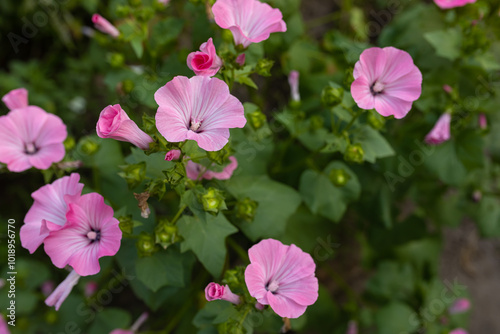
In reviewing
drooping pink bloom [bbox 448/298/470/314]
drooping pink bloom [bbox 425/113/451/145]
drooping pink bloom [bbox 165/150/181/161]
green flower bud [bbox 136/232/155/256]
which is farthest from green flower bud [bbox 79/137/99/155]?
drooping pink bloom [bbox 448/298/470/314]

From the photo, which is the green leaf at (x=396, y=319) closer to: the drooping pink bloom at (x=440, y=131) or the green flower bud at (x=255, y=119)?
the drooping pink bloom at (x=440, y=131)

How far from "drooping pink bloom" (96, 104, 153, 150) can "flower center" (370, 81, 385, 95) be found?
0.81 metres

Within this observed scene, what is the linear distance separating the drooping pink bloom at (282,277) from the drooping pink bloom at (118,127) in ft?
1.67

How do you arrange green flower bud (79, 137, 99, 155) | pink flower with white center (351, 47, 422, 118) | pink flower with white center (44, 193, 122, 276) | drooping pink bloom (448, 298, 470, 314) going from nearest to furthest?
1. pink flower with white center (44, 193, 122, 276)
2. pink flower with white center (351, 47, 422, 118)
3. green flower bud (79, 137, 99, 155)
4. drooping pink bloom (448, 298, 470, 314)

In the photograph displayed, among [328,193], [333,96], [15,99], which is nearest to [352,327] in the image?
[328,193]

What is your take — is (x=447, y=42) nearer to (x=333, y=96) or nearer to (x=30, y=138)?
(x=333, y=96)

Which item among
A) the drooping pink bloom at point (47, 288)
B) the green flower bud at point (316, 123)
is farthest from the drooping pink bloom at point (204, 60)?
the drooping pink bloom at point (47, 288)

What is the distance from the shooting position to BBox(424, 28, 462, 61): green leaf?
201cm

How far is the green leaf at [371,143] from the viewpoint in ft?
5.90

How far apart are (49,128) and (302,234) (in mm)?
1403

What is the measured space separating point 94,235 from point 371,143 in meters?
1.19

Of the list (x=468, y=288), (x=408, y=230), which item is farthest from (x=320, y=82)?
(x=468, y=288)

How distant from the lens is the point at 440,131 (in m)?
2.03

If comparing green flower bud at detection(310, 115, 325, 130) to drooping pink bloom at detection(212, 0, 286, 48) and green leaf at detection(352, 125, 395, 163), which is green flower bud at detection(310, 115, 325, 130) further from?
drooping pink bloom at detection(212, 0, 286, 48)
